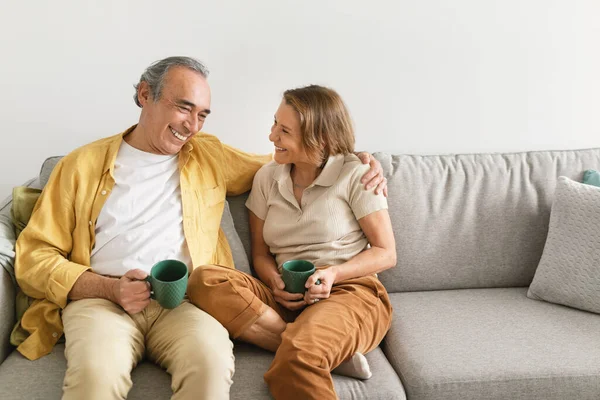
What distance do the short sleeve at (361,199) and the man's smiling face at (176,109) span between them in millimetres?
566

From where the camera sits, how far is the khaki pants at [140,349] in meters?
1.55

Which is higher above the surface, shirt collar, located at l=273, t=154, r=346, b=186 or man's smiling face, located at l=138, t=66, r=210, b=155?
man's smiling face, located at l=138, t=66, r=210, b=155

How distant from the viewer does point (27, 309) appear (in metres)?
1.91

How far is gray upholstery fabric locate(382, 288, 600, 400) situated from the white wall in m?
0.80

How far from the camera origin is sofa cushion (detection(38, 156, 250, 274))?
2209 mm

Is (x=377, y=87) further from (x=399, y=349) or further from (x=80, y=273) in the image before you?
(x=80, y=273)

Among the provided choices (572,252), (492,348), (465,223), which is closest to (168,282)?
(492,348)

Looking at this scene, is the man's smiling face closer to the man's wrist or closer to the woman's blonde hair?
the woman's blonde hair

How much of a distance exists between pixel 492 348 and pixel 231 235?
0.98m

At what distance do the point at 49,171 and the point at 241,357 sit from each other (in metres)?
1.02

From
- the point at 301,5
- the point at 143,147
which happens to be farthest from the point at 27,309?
the point at 301,5

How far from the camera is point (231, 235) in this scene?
2.24 m

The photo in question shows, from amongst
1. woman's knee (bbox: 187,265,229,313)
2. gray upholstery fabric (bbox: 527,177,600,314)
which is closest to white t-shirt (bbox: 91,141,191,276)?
woman's knee (bbox: 187,265,229,313)

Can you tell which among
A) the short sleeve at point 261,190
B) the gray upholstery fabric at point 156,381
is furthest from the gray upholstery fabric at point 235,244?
the gray upholstery fabric at point 156,381
